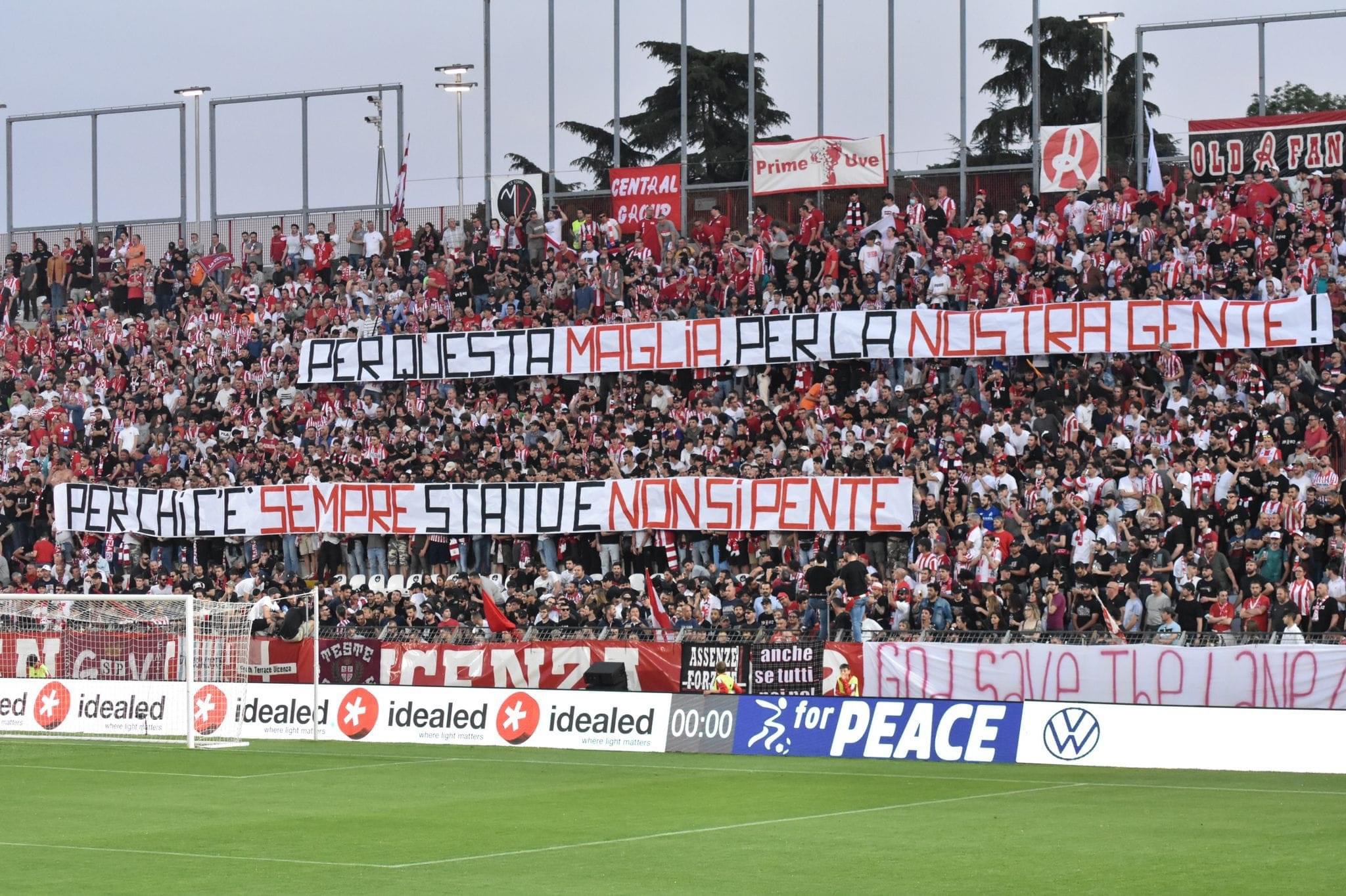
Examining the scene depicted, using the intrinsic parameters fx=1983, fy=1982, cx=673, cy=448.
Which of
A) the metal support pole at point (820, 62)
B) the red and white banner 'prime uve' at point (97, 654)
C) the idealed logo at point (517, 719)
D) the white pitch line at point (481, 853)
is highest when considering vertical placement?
the metal support pole at point (820, 62)

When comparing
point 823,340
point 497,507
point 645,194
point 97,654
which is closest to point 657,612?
point 497,507

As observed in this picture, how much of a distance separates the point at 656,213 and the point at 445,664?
49.3ft

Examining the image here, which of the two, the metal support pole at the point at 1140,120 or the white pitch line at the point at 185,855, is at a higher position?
the metal support pole at the point at 1140,120

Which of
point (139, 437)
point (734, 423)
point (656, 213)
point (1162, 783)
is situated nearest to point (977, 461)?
point (734, 423)

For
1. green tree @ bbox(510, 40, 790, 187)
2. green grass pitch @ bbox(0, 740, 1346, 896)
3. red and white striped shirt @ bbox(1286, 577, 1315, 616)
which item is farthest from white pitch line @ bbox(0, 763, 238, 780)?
green tree @ bbox(510, 40, 790, 187)

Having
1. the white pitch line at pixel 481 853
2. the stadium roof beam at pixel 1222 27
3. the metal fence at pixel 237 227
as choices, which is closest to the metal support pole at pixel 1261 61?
the stadium roof beam at pixel 1222 27

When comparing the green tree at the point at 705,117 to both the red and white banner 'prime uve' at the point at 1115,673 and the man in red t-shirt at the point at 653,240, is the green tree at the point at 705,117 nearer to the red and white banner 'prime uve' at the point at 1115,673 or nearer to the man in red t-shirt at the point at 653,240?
the man in red t-shirt at the point at 653,240

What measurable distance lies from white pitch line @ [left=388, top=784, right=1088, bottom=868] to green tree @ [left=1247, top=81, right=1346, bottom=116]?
49059 millimetres

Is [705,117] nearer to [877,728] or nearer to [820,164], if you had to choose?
[820,164]

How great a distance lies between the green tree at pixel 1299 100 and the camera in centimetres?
6600

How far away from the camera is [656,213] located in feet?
145

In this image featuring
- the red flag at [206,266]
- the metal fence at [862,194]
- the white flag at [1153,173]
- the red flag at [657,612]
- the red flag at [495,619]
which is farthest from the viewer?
the red flag at [206,266]

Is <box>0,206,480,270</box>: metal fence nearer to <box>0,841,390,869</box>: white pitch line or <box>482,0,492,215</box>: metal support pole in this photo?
<box>482,0,492,215</box>: metal support pole

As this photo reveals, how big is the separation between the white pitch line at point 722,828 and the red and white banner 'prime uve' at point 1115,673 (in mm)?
4677
